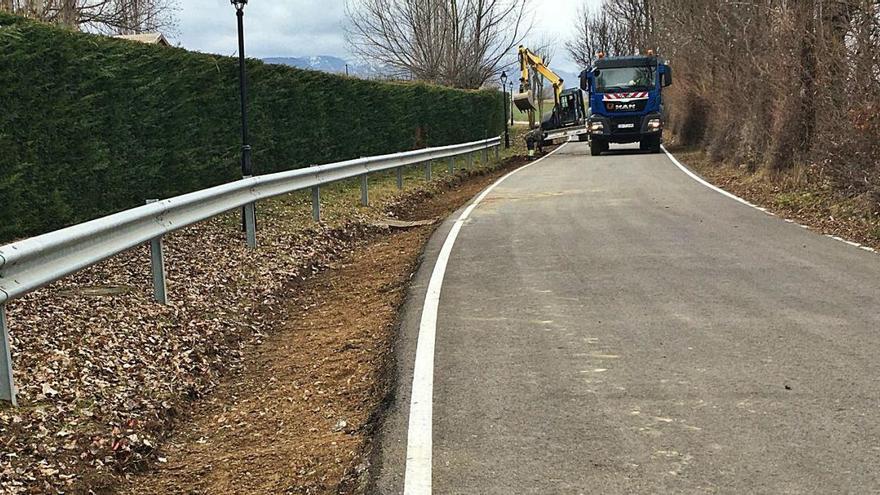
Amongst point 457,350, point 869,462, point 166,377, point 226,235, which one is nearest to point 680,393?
point 869,462

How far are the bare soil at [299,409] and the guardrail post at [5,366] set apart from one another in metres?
0.86

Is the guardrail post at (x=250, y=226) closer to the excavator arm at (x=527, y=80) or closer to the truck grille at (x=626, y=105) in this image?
the truck grille at (x=626, y=105)

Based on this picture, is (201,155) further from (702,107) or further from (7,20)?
(702,107)

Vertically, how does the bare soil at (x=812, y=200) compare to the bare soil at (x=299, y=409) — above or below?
above

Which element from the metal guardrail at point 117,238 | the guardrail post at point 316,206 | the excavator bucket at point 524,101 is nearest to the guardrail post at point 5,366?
the metal guardrail at point 117,238

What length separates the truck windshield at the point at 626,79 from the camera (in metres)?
29.9

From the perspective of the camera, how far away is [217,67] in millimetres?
13539

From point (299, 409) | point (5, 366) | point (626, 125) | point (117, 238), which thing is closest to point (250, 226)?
point (117, 238)

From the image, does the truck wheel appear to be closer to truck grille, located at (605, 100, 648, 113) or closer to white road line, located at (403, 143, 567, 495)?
truck grille, located at (605, 100, 648, 113)

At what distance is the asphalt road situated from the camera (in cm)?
388

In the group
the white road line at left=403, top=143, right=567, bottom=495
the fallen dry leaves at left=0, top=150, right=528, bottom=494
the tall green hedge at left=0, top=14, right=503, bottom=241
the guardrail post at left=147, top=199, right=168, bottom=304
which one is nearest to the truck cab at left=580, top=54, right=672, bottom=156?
the tall green hedge at left=0, top=14, right=503, bottom=241

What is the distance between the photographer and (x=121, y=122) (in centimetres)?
1101

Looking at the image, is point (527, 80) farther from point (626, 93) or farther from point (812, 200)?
point (812, 200)

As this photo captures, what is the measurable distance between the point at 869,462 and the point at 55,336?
497cm
